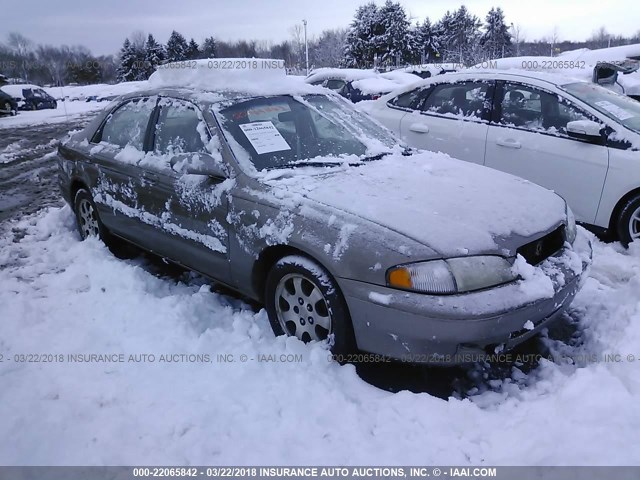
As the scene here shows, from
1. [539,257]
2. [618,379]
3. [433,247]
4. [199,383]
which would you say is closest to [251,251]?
[199,383]

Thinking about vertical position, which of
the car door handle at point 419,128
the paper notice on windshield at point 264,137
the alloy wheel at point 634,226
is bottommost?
the alloy wheel at point 634,226

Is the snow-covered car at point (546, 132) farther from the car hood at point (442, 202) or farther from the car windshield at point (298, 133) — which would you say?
the car windshield at point (298, 133)

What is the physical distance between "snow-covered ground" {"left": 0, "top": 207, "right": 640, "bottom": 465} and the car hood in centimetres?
78

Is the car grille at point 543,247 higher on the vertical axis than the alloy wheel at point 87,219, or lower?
higher

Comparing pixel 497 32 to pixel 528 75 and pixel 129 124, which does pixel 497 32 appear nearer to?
pixel 528 75

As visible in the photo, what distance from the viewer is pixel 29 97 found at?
25719 mm

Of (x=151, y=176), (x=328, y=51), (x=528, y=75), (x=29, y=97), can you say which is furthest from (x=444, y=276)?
(x=328, y=51)

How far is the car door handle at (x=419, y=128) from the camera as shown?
18.0 feet

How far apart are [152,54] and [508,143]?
65946mm

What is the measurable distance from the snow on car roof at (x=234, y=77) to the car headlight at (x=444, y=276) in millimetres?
1952

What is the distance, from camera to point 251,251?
10.0ft

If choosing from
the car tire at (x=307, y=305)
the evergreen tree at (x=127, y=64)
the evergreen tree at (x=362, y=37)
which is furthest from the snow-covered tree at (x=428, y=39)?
the car tire at (x=307, y=305)

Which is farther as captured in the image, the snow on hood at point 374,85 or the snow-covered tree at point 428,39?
the snow-covered tree at point 428,39

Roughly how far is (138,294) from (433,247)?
2.25m
